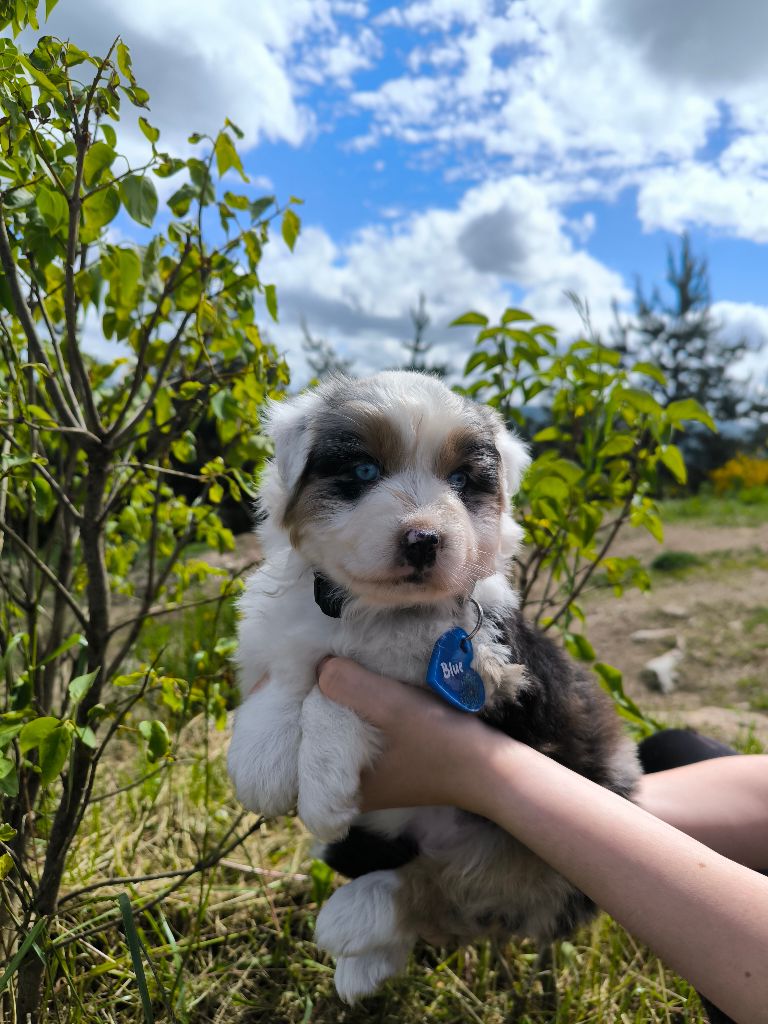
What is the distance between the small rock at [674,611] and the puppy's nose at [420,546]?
6.49 metres

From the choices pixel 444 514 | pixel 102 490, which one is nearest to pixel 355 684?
pixel 444 514

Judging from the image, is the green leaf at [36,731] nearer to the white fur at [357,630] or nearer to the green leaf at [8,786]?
the green leaf at [8,786]

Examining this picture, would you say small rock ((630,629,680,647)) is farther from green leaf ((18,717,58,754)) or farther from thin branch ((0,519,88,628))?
green leaf ((18,717,58,754))

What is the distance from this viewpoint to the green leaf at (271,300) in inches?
99.8

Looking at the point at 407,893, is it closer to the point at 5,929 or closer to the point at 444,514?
the point at 444,514

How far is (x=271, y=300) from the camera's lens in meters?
2.54

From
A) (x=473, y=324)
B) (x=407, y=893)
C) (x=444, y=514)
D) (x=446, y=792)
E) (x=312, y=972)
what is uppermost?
(x=473, y=324)

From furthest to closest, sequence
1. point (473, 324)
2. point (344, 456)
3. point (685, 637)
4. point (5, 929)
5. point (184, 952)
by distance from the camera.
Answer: point (685, 637), point (473, 324), point (184, 952), point (5, 929), point (344, 456)

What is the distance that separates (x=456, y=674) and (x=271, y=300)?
1.40 m

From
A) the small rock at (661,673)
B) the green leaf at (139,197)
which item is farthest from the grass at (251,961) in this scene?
the small rock at (661,673)

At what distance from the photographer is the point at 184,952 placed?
2.70 meters

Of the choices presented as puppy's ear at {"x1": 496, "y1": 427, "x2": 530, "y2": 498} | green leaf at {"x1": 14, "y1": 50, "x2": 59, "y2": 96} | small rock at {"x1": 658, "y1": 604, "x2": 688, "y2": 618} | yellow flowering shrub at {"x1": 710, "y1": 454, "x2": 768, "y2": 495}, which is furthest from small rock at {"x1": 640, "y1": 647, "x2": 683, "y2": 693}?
yellow flowering shrub at {"x1": 710, "y1": 454, "x2": 768, "y2": 495}

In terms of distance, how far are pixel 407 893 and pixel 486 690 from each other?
670 millimetres

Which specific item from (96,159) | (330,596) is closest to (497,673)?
(330,596)
